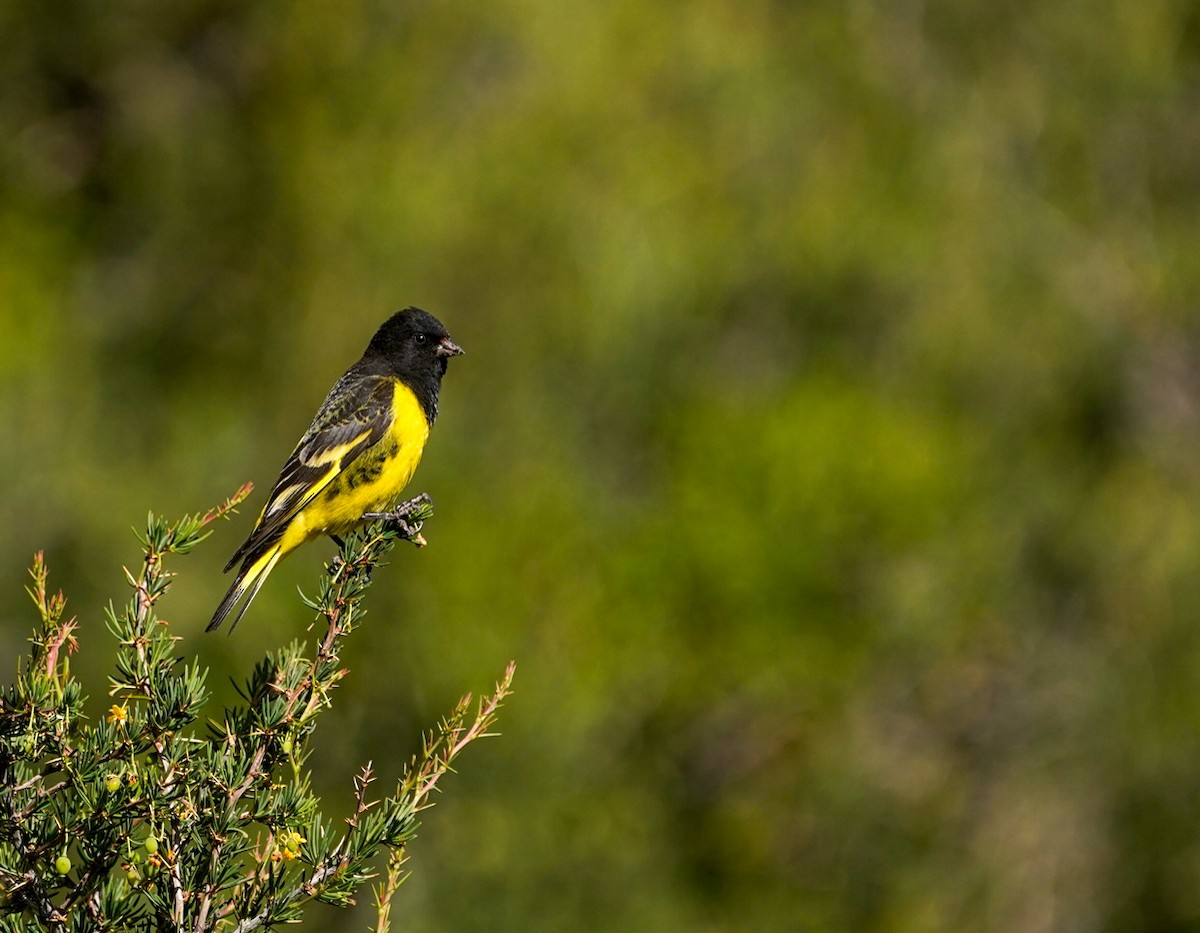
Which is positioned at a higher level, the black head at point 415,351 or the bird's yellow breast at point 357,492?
the black head at point 415,351

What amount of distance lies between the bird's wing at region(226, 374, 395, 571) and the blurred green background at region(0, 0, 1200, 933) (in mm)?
10036

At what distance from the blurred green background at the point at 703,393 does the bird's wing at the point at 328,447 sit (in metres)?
10.0

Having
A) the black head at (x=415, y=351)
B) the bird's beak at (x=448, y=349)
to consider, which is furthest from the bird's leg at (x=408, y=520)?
the bird's beak at (x=448, y=349)

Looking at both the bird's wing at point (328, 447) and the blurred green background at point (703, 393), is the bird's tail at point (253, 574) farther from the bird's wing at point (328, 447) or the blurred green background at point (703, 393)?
the blurred green background at point (703, 393)

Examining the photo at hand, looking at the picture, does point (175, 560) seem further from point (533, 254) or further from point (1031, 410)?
point (1031, 410)

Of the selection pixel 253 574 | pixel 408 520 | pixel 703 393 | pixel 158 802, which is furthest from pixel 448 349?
pixel 703 393

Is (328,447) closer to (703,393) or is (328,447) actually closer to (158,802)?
(158,802)

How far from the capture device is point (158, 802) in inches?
113

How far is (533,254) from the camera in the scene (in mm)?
23953

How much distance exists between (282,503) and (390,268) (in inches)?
704

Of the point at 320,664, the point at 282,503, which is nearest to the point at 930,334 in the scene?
the point at 282,503

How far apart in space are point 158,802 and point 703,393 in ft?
64.3

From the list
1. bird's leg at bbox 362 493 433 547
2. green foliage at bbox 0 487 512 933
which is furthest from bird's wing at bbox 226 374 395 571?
green foliage at bbox 0 487 512 933

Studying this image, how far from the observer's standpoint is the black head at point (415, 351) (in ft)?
20.5
